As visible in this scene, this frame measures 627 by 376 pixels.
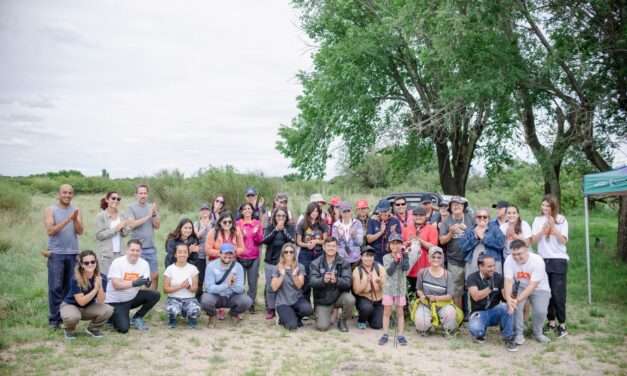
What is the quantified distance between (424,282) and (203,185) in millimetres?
14862

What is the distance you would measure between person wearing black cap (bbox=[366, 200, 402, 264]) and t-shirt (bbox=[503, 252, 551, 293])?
163 cm

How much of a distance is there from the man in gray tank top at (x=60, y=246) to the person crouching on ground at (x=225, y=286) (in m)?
1.77

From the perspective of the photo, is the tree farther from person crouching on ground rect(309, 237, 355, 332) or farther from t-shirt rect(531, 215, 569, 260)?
person crouching on ground rect(309, 237, 355, 332)

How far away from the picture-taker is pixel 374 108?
16.3 meters

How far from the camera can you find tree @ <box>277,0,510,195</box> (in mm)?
14641

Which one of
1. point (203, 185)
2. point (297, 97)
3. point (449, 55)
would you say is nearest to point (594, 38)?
point (449, 55)

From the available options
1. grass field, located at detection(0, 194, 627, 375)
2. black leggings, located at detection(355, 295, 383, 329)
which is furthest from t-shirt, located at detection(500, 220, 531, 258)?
black leggings, located at detection(355, 295, 383, 329)

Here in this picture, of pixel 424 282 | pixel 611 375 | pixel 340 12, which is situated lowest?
pixel 611 375

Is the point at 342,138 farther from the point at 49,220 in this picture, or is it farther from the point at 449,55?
the point at 49,220

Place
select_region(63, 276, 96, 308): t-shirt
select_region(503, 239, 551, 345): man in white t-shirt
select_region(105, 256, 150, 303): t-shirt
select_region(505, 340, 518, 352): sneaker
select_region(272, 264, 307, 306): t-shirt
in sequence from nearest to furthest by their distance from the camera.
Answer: select_region(505, 340, 518, 352): sneaker, select_region(63, 276, 96, 308): t-shirt, select_region(503, 239, 551, 345): man in white t-shirt, select_region(105, 256, 150, 303): t-shirt, select_region(272, 264, 307, 306): t-shirt

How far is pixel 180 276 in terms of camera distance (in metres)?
7.60

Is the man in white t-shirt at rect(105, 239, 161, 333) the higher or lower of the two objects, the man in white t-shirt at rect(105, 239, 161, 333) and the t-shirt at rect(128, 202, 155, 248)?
the lower

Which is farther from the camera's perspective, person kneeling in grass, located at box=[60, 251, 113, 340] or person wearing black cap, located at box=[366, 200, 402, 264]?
person wearing black cap, located at box=[366, 200, 402, 264]

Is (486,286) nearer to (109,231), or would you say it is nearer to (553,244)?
(553,244)
